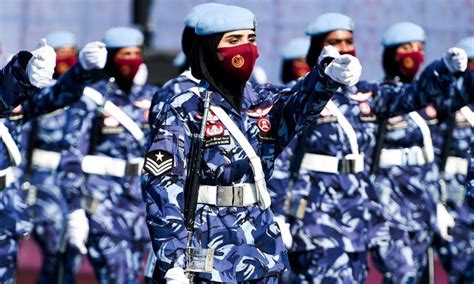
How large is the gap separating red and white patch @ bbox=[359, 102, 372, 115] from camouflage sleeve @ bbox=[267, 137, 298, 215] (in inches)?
18.8

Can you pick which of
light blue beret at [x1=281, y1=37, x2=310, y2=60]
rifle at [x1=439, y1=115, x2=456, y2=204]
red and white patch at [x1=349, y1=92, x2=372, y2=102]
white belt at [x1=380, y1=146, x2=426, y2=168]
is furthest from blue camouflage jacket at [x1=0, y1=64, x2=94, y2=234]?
rifle at [x1=439, y1=115, x2=456, y2=204]

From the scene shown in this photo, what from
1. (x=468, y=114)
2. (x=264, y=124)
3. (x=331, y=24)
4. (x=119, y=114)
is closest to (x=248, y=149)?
(x=264, y=124)

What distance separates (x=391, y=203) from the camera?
13281 millimetres

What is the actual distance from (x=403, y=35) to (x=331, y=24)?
178 cm

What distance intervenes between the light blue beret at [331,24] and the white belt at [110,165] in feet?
5.89

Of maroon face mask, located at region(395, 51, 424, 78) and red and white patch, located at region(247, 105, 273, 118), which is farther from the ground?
maroon face mask, located at region(395, 51, 424, 78)

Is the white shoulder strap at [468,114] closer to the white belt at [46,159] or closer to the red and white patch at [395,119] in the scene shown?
the red and white patch at [395,119]

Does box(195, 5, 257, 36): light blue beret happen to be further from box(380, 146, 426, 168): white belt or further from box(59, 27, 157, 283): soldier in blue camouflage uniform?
box(380, 146, 426, 168): white belt

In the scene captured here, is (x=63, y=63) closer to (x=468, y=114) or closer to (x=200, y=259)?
(x=468, y=114)

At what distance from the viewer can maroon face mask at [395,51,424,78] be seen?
13266mm

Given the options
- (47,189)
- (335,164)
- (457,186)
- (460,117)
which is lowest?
(47,189)

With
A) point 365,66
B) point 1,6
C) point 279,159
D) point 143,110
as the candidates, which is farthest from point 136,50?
point 1,6

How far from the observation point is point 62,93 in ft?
38.4

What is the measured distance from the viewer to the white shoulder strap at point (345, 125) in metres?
11.7
